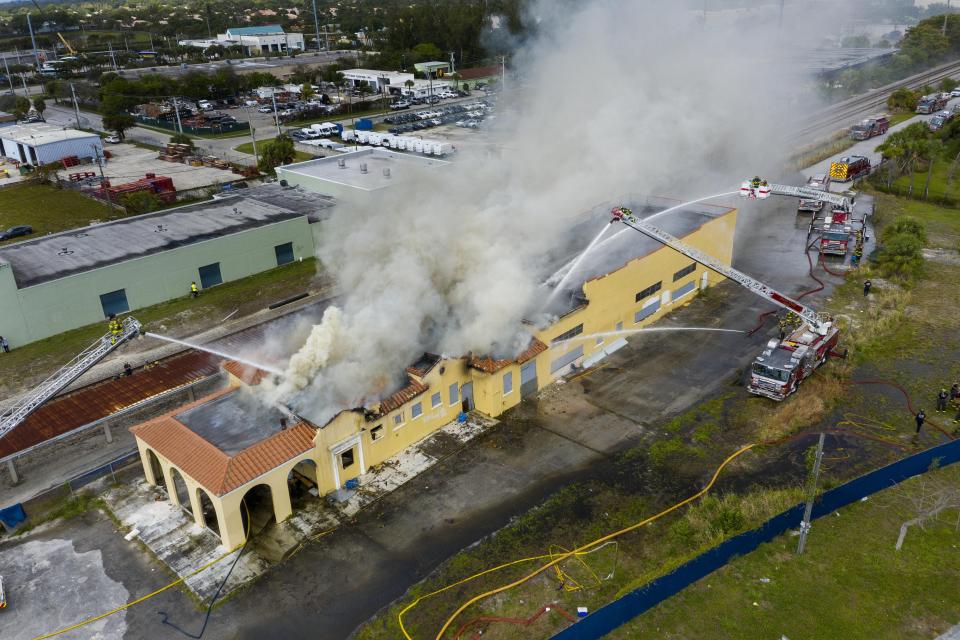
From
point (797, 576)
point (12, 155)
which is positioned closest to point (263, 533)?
point (797, 576)

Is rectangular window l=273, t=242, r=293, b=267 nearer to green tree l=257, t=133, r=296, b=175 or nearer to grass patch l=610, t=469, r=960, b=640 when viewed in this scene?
green tree l=257, t=133, r=296, b=175

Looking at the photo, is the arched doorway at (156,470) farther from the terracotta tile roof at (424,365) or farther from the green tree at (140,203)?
the green tree at (140,203)

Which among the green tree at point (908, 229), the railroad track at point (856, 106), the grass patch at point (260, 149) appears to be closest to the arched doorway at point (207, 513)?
the green tree at point (908, 229)

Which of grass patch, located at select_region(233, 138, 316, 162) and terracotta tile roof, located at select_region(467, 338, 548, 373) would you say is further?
grass patch, located at select_region(233, 138, 316, 162)

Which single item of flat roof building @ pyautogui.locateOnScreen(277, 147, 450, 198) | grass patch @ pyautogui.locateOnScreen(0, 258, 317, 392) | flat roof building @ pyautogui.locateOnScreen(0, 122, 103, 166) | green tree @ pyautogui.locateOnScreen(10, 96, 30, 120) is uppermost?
green tree @ pyautogui.locateOnScreen(10, 96, 30, 120)

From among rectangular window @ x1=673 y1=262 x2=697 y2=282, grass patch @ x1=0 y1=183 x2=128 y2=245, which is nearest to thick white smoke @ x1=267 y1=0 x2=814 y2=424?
rectangular window @ x1=673 y1=262 x2=697 y2=282

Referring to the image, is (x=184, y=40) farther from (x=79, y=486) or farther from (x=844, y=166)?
(x=79, y=486)
